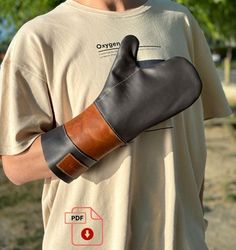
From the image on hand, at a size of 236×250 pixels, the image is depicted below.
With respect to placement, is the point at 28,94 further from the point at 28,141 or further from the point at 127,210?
the point at 127,210

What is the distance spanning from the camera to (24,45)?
1.07 metres

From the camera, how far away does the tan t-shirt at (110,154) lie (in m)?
1.08

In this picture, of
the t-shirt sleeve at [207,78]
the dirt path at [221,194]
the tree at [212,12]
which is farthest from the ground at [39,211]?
the t-shirt sleeve at [207,78]

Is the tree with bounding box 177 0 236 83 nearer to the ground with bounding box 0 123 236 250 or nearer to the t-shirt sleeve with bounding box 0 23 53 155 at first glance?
the ground with bounding box 0 123 236 250

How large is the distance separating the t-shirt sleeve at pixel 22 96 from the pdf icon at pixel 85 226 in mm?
200

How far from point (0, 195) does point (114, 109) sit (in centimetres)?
399

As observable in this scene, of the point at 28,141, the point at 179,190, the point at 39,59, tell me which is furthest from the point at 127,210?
the point at 39,59

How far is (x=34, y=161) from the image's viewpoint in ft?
3.58

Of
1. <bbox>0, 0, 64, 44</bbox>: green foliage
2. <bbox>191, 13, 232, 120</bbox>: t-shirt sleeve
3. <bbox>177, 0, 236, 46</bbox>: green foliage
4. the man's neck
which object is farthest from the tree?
the man's neck

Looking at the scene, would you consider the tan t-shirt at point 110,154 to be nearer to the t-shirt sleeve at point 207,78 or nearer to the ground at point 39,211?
the t-shirt sleeve at point 207,78

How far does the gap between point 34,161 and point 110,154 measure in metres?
0.18

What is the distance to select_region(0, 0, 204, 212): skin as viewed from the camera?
1089 millimetres

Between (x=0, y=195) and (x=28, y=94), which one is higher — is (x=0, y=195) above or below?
below

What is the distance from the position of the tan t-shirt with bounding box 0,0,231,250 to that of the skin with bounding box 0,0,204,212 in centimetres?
2
